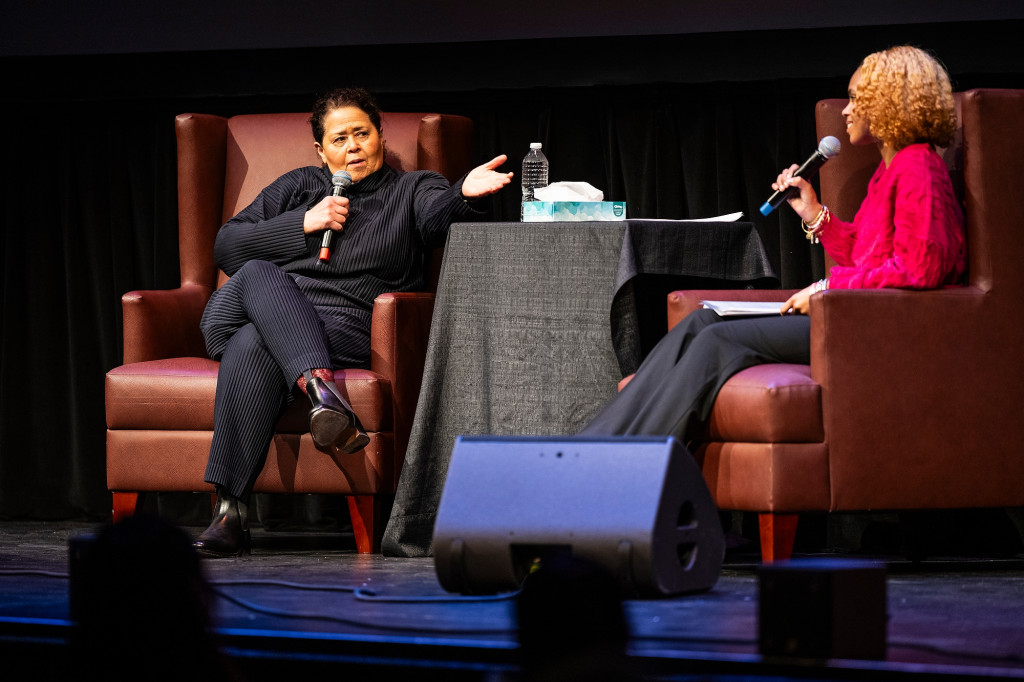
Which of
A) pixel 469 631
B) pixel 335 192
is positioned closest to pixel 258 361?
pixel 335 192

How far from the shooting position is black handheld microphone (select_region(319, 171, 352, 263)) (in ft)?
10.0

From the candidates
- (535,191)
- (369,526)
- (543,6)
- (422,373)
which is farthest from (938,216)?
(543,6)

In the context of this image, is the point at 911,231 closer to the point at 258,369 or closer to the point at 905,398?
the point at 905,398

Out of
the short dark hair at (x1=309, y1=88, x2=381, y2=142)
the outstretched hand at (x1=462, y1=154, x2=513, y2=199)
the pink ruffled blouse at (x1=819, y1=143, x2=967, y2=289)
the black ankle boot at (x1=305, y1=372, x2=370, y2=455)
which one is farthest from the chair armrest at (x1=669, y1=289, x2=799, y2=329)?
the short dark hair at (x1=309, y1=88, x2=381, y2=142)

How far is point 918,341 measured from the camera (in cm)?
240

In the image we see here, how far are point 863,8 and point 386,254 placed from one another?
5.11 feet

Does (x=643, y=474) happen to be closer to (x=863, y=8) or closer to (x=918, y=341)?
(x=918, y=341)

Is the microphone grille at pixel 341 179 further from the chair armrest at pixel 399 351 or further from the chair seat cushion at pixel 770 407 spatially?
the chair seat cushion at pixel 770 407

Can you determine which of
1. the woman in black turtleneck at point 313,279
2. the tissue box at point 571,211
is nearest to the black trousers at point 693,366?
the tissue box at point 571,211

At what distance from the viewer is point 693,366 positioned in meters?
2.40

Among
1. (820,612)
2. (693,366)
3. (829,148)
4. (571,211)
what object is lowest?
(820,612)

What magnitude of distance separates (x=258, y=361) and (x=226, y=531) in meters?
0.40

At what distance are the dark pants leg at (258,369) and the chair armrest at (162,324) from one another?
13.5 inches

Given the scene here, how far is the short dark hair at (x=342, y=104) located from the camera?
3302 millimetres
